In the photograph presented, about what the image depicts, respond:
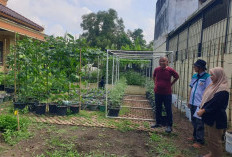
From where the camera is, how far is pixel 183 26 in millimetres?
7922

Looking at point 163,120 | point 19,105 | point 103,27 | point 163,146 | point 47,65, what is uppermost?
point 103,27

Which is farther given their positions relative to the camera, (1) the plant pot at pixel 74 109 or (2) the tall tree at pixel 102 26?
(2) the tall tree at pixel 102 26

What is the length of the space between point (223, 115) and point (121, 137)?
219 centimetres

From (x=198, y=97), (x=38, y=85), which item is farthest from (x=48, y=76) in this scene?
(x=198, y=97)

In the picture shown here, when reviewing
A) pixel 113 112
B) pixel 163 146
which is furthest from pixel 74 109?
pixel 163 146

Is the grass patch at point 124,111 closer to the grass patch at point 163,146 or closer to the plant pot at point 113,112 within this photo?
the plant pot at point 113,112

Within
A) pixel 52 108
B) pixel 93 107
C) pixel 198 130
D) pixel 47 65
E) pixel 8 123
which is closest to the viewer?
pixel 198 130

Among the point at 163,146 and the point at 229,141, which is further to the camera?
the point at 163,146

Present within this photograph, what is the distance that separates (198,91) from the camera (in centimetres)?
375

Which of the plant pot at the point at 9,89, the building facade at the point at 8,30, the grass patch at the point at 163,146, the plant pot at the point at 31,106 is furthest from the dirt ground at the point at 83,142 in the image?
the building facade at the point at 8,30

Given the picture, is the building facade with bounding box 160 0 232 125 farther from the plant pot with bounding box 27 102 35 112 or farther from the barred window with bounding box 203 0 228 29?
the plant pot with bounding box 27 102 35 112

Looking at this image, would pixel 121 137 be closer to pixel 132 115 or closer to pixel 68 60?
pixel 132 115

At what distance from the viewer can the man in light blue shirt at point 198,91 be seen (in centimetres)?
366

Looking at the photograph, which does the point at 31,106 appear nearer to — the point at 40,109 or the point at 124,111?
the point at 40,109
